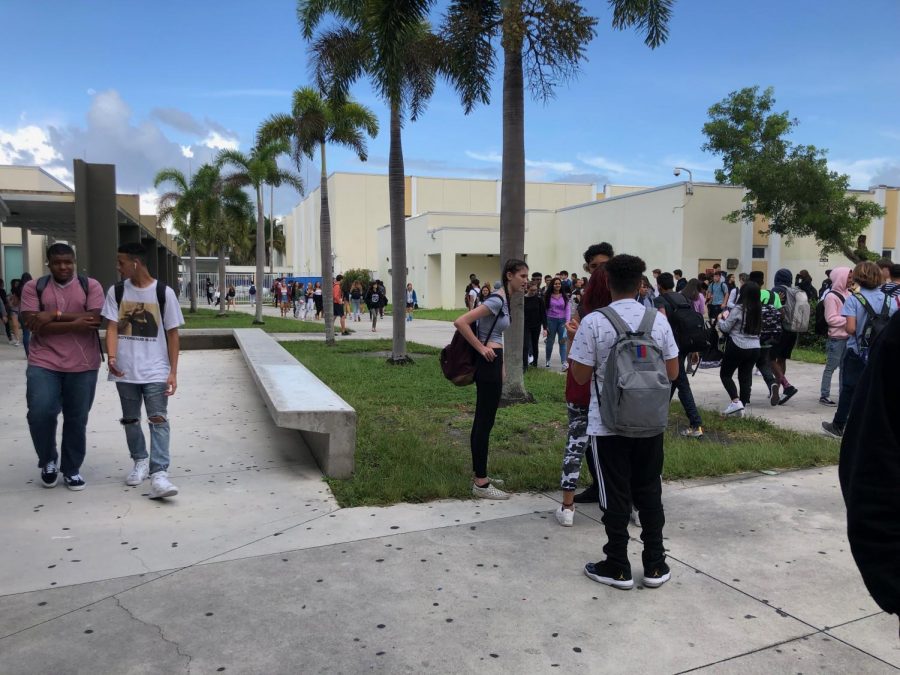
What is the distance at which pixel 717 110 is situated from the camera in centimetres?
2947

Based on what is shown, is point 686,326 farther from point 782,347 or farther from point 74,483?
point 74,483

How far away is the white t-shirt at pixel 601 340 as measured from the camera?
381 cm

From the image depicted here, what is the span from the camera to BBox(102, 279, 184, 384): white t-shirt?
515 centimetres

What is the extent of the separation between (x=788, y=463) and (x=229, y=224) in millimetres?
32499

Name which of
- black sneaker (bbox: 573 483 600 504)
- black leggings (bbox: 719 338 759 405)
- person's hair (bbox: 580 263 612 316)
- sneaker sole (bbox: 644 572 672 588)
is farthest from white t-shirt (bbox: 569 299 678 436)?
black leggings (bbox: 719 338 759 405)

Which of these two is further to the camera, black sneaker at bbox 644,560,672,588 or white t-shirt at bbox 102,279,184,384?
white t-shirt at bbox 102,279,184,384

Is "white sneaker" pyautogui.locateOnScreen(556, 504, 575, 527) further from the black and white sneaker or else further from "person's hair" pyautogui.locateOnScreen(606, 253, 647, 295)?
the black and white sneaker

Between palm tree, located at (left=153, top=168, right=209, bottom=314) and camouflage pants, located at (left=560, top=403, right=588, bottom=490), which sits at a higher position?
palm tree, located at (left=153, top=168, right=209, bottom=314)

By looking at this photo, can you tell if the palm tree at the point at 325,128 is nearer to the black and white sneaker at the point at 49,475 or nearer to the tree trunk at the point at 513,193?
the tree trunk at the point at 513,193

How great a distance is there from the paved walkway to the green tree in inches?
907

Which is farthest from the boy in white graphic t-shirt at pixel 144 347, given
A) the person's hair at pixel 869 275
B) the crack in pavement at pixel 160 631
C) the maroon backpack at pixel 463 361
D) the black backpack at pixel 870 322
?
the person's hair at pixel 869 275

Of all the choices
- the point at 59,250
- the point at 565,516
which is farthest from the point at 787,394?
the point at 59,250

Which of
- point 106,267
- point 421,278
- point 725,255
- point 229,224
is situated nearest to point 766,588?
point 106,267

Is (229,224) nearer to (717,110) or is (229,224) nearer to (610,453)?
(717,110)
